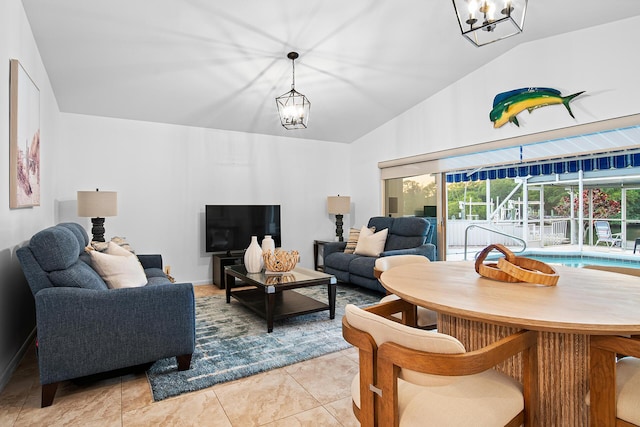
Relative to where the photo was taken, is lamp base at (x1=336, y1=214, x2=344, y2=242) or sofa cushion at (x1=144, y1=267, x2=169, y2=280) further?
lamp base at (x1=336, y1=214, x2=344, y2=242)

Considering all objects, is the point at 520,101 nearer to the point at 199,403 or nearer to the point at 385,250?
the point at 385,250

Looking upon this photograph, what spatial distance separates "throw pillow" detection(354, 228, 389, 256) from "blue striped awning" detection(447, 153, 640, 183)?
128 cm

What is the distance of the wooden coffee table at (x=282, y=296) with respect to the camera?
10.4 feet

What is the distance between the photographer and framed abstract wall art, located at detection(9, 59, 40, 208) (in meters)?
2.38

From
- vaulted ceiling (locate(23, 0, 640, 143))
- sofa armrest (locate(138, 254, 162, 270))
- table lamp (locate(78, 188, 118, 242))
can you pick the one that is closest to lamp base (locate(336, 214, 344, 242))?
vaulted ceiling (locate(23, 0, 640, 143))

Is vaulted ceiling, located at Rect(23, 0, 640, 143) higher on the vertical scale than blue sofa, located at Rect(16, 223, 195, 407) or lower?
higher

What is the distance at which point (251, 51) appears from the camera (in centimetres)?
362

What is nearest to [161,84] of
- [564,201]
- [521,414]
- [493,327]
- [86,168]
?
[86,168]

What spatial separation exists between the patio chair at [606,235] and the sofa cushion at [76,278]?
4626 millimetres

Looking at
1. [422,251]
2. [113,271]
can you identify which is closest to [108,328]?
[113,271]

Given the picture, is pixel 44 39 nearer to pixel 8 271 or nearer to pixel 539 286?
pixel 8 271

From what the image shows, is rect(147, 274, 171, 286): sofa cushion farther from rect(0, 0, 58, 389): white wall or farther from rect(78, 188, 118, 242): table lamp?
rect(78, 188, 118, 242): table lamp

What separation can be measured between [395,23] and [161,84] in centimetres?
261

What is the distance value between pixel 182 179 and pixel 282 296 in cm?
232
